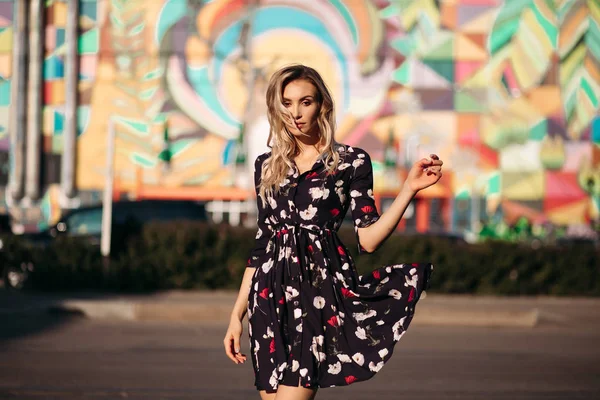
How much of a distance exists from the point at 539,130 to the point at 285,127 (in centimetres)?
5041

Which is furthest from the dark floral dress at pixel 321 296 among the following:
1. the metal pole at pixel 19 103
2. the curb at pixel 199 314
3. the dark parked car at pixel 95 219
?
the metal pole at pixel 19 103

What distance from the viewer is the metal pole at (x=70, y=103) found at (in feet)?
172

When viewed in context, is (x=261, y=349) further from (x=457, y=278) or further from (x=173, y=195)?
(x=173, y=195)

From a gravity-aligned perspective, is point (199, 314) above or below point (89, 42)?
below

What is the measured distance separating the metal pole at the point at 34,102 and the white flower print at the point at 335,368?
164 ft

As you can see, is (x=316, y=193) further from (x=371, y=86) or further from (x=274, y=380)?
(x=371, y=86)

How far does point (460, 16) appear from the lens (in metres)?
53.6

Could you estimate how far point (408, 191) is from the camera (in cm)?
422

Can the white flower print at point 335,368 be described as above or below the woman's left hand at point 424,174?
below

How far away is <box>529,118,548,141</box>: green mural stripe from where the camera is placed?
53.3 metres

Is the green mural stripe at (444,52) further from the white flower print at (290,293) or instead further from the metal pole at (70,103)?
the white flower print at (290,293)

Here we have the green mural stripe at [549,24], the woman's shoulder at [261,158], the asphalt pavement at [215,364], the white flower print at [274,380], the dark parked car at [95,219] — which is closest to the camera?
the white flower print at [274,380]

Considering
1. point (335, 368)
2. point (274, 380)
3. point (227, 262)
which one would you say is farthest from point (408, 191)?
point (227, 262)

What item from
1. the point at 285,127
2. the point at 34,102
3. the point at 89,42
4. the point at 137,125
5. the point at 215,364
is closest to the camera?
the point at 285,127
